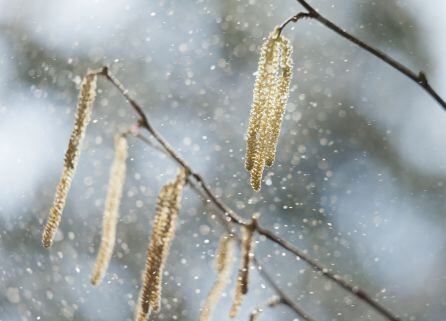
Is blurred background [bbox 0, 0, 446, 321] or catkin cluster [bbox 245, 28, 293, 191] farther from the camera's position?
blurred background [bbox 0, 0, 446, 321]

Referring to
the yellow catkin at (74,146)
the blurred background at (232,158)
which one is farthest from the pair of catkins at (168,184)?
the blurred background at (232,158)

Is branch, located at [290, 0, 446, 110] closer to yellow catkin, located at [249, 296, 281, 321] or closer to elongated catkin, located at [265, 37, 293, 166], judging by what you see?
elongated catkin, located at [265, 37, 293, 166]

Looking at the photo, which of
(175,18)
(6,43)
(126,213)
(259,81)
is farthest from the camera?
(175,18)

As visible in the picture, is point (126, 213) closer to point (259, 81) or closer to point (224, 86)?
point (224, 86)

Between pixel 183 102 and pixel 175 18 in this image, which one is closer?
pixel 183 102

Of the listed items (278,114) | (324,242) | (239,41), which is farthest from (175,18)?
(278,114)

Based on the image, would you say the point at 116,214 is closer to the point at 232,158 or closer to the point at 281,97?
the point at 281,97

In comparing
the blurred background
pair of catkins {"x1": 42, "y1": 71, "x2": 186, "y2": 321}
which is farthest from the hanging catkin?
the blurred background
